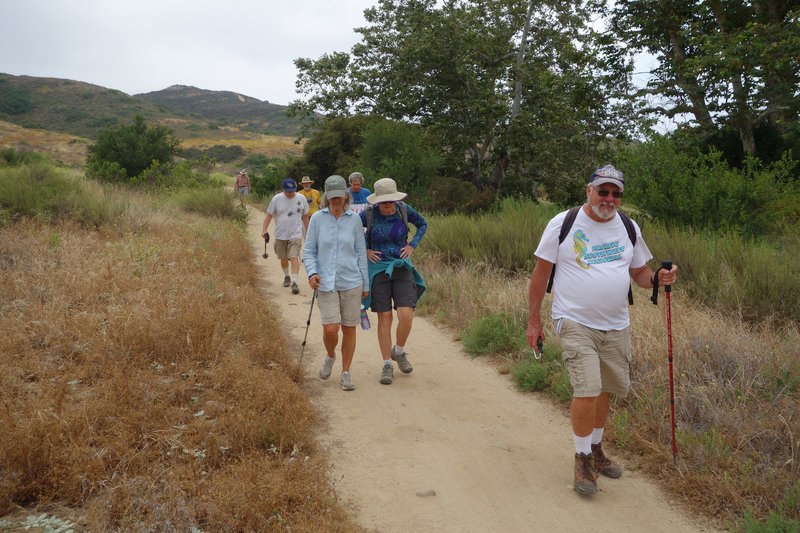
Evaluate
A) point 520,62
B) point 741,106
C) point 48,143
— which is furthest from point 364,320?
point 48,143

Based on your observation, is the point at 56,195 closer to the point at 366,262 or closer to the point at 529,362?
the point at 366,262

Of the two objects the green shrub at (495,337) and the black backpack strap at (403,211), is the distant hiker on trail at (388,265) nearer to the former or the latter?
the black backpack strap at (403,211)

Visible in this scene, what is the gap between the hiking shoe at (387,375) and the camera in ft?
19.2

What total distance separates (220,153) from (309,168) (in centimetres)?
4735

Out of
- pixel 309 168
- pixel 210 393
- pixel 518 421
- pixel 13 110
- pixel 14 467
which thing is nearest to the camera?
pixel 14 467

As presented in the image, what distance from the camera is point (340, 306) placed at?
562 cm

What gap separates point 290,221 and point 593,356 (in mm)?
7600

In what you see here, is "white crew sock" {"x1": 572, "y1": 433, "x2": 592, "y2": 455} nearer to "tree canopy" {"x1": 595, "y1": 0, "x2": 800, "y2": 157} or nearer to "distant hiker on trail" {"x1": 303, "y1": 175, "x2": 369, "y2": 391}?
"distant hiker on trail" {"x1": 303, "y1": 175, "x2": 369, "y2": 391}

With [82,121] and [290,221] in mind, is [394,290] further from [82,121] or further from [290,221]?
[82,121]

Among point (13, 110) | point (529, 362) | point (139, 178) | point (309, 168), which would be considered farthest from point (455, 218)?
point (13, 110)

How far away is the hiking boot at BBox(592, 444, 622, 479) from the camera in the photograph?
392 cm

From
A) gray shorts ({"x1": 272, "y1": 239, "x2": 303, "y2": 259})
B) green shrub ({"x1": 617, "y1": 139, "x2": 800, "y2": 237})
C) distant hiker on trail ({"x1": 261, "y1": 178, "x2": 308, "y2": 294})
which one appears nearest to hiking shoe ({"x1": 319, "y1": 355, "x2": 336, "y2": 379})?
distant hiker on trail ({"x1": 261, "y1": 178, "x2": 308, "y2": 294})

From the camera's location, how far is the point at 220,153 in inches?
2808

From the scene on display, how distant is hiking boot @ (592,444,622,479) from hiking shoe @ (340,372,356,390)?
247 centimetres
